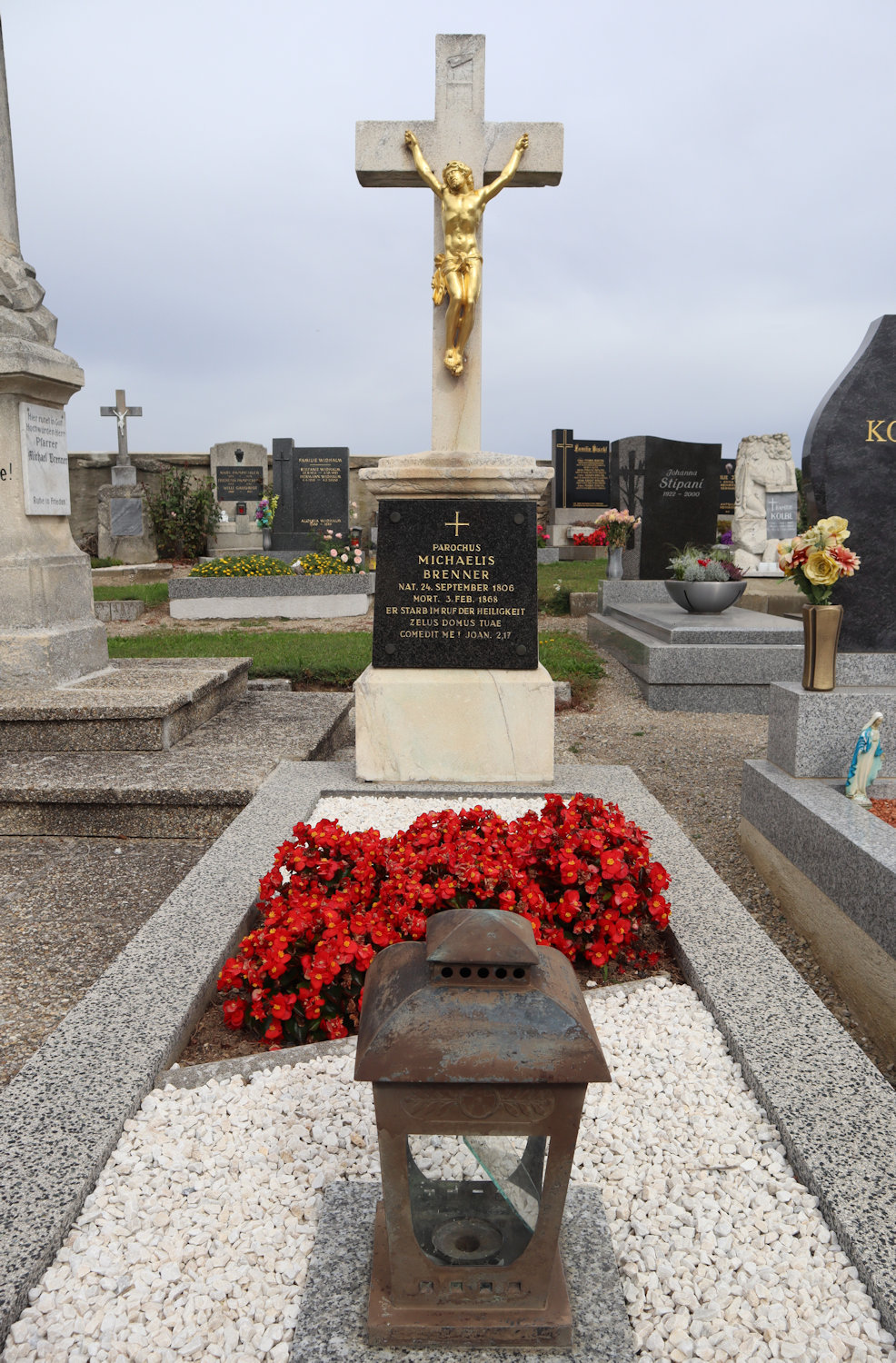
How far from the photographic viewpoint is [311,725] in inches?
231

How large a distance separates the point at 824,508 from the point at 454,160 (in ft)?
8.59

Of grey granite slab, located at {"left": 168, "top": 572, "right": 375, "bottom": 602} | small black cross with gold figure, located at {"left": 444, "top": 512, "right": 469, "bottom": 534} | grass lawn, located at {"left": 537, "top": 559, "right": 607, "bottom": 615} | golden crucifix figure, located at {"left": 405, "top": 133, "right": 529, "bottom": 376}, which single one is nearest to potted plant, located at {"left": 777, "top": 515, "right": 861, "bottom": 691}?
small black cross with gold figure, located at {"left": 444, "top": 512, "right": 469, "bottom": 534}

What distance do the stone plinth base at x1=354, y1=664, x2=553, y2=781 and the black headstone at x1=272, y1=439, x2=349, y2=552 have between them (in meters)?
11.9

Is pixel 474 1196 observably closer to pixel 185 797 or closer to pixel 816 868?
pixel 816 868

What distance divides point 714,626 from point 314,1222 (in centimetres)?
709

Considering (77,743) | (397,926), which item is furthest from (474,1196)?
(77,743)

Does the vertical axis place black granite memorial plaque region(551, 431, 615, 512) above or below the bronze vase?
above

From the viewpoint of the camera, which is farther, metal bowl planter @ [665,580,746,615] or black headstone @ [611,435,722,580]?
black headstone @ [611,435,722,580]

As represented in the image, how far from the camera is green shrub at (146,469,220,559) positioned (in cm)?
1944

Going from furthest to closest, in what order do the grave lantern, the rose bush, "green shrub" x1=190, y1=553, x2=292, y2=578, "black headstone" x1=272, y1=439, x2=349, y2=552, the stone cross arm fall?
"black headstone" x1=272, y1=439, x2=349, y2=552
"green shrub" x1=190, y1=553, x2=292, y2=578
the stone cross arm
the rose bush
the grave lantern

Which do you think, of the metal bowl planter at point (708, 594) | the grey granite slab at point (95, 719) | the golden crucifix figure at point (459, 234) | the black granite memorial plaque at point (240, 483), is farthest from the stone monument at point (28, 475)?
the black granite memorial plaque at point (240, 483)

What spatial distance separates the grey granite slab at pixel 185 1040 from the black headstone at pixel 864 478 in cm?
184

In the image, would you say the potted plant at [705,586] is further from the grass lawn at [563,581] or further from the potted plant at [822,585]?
the potted plant at [822,585]

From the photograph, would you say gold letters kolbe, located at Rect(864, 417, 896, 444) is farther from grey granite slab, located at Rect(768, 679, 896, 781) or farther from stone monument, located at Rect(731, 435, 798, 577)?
stone monument, located at Rect(731, 435, 798, 577)
